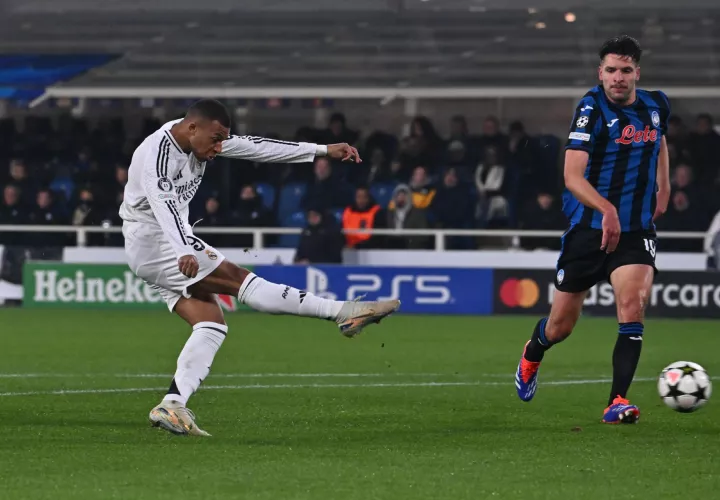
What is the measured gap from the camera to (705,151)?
20969 mm

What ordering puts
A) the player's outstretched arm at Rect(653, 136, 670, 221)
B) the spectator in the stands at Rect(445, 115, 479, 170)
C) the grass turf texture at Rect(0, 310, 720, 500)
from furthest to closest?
the spectator in the stands at Rect(445, 115, 479, 170) → the player's outstretched arm at Rect(653, 136, 670, 221) → the grass turf texture at Rect(0, 310, 720, 500)

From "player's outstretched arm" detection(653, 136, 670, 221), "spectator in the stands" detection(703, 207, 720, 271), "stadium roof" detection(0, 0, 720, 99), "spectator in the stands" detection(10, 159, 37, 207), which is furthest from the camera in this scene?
"stadium roof" detection(0, 0, 720, 99)

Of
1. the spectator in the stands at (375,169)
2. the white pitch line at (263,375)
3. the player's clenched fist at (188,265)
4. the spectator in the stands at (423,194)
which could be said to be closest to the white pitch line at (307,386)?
the white pitch line at (263,375)

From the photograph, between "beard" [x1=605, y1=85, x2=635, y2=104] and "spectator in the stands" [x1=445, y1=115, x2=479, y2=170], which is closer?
"beard" [x1=605, y1=85, x2=635, y2=104]

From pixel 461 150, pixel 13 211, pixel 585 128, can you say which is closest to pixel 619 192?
pixel 585 128

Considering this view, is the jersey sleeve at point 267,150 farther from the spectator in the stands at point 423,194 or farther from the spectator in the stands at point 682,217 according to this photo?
the spectator in the stands at point 682,217

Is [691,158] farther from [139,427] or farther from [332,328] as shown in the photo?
[139,427]

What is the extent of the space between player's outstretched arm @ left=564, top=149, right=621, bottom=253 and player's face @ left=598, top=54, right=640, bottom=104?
1.26 ft


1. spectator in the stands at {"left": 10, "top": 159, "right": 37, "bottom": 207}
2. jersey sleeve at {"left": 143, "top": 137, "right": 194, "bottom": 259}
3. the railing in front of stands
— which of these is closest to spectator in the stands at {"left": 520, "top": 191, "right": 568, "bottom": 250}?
the railing in front of stands

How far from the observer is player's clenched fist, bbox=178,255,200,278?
24.1 feet

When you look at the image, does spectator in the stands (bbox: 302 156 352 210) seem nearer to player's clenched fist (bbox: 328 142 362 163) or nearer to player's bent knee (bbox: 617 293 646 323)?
player's clenched fist (bbox: 328 142 362 163)

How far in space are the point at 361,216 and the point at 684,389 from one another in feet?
41.5

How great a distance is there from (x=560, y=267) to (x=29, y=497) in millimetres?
3829

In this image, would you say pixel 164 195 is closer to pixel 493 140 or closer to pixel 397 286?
pixel 397 286
